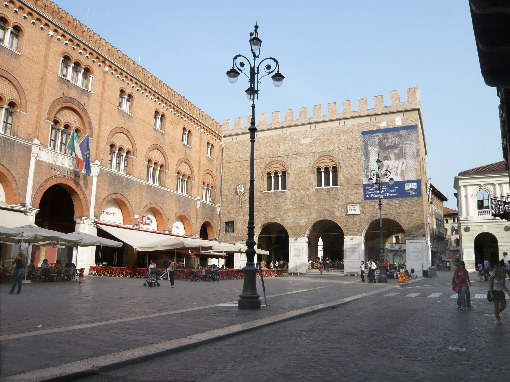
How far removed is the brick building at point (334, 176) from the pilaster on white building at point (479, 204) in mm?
7127

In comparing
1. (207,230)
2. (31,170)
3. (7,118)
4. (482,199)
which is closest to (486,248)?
(482,199)

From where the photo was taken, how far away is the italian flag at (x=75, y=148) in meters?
20.4

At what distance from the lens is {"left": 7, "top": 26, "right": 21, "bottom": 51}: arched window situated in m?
18.3

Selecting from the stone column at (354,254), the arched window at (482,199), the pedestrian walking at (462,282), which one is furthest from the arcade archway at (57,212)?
the arched window at (482,199)

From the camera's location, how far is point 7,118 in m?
18.3

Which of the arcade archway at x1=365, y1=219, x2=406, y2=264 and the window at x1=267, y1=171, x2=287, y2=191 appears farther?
the arcade archway at x1=365, y1=219, x2=406, y2=264

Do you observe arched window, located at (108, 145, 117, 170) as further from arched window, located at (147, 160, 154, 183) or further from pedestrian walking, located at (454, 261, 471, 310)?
pedestrian walking, located at (454, 261, 471, 310)

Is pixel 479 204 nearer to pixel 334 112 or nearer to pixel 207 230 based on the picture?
pixel 334 112

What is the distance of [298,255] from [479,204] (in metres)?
18.4

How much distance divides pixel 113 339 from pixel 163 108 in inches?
947

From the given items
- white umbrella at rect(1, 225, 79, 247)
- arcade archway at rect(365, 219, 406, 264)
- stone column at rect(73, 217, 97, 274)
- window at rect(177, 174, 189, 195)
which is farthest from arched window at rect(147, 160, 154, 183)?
arcade archway at rect(365, 219, 406, 264)

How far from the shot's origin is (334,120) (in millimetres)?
32875

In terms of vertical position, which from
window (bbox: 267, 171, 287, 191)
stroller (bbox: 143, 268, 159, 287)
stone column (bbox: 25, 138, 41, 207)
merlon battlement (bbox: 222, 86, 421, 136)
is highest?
merlon battlement (bbox: 222, 86, 421, 136)

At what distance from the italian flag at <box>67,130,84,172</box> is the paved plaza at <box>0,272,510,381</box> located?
11.5 metres
